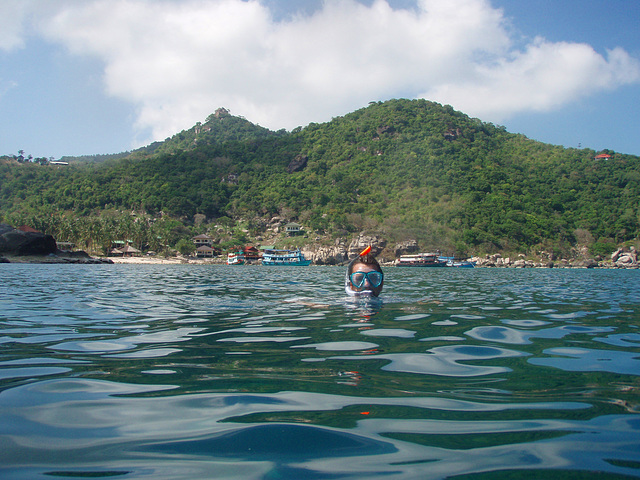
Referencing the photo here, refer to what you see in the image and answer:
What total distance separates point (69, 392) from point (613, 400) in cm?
412

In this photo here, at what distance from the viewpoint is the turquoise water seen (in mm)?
1947

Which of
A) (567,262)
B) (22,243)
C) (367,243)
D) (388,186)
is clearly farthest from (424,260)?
(22,243)

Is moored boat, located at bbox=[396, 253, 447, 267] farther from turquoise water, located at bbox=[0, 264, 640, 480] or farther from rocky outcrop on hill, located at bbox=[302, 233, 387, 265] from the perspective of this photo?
turquoise water, located at bbox=[0, 264, 640, 480]

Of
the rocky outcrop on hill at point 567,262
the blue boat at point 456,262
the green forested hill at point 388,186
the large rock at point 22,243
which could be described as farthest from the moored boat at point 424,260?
the large rock at point 22,243

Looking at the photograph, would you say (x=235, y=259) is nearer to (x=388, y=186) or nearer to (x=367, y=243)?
(x=367, y=243)

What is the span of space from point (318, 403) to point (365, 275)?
7.47m

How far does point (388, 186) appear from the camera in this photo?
384ft

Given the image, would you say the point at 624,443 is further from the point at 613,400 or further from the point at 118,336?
the point at 118,336

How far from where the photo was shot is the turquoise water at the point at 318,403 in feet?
6.39

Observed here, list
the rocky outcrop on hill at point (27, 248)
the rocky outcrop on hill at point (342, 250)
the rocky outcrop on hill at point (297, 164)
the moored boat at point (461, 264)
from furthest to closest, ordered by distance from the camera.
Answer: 1. the rocky outcrop on hill at point (297, 164)
2. the rocky outcrop on hill at point (342, 250)
3. the moored boat at point (461, 264)
4. the rocky outcrop on hill at point (27, 248)

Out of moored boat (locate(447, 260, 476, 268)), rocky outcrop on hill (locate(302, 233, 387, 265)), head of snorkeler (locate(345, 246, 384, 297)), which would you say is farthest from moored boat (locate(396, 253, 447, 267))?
head of snorkeler (locate(345, 246, 384, 297))

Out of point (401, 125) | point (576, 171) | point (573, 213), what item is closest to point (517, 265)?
point (573, 213)

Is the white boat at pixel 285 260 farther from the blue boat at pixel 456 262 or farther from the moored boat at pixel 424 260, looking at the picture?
the blue boat at pixel 456 262

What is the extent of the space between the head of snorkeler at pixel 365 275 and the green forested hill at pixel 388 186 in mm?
83287
